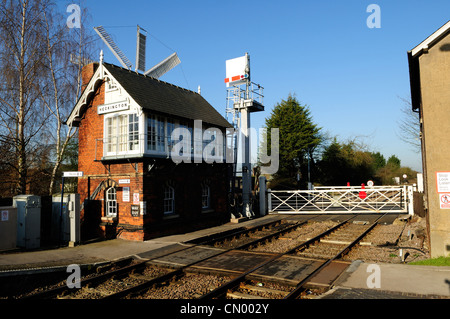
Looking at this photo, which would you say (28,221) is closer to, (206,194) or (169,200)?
(169,200)

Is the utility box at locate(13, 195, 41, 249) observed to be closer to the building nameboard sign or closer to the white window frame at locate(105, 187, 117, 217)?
the white window frame at locate(105, 187, 117, 217)

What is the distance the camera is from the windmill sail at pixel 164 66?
1921 cm

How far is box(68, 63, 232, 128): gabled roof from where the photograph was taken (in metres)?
14.3

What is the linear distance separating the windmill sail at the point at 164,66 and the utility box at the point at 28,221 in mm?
9764

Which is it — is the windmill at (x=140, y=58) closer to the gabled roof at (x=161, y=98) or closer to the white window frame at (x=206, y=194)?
the gabled roof at (x=161, y=98)

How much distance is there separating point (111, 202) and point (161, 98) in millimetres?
5558

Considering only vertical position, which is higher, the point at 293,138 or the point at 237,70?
the point at 237,70

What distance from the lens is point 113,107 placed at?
1452 cm

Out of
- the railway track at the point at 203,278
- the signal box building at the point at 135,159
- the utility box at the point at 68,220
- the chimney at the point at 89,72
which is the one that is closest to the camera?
the railway track at the point at 203,278

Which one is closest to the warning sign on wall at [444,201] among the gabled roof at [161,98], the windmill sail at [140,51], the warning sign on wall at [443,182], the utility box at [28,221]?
the warning sign on wall at [443,182]

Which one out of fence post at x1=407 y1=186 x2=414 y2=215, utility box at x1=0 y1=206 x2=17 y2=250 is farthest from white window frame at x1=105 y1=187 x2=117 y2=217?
fence post at x1=407 y1=186 x2=414 y2=215

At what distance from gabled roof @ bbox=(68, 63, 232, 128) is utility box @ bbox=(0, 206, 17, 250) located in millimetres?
5976

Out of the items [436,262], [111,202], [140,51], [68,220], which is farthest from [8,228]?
[436,262]
